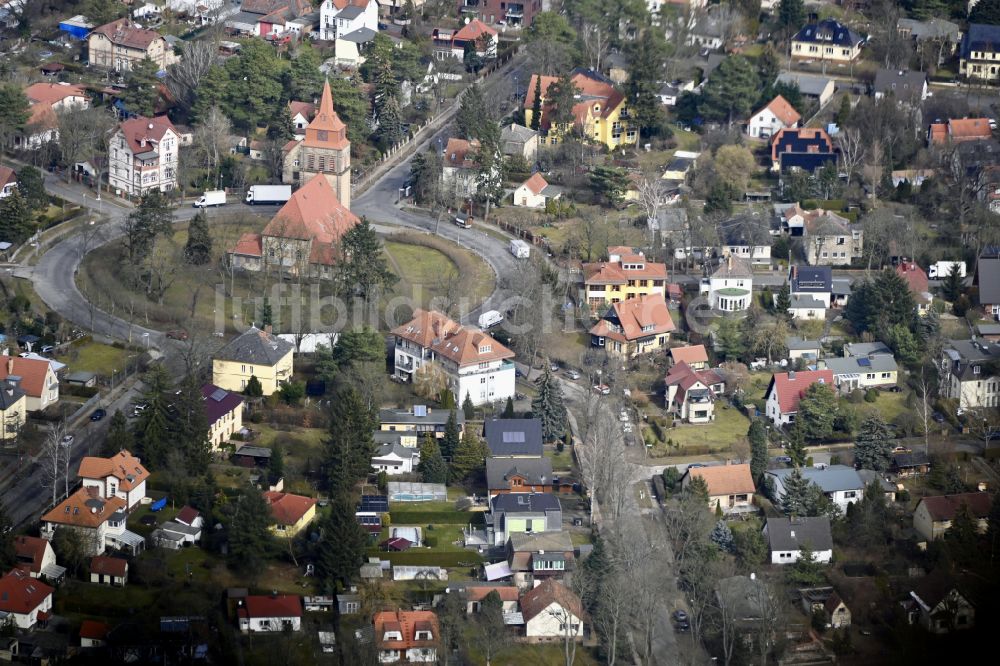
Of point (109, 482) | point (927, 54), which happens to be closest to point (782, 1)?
point (927, 54)

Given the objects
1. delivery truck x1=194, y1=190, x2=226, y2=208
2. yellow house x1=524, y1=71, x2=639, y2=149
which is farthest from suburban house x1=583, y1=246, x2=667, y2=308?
delivery truck x1=194, y1=190, x2=226, y2=208

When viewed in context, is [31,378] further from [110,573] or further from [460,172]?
[460,172]

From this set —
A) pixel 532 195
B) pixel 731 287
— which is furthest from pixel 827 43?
pixel 731 287

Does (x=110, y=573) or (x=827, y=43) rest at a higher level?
(x=827, y=43)

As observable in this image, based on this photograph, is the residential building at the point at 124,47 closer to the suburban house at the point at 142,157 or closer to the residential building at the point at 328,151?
the suburban house at the point at 142,157

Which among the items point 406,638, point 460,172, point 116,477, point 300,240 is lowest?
point 460,172

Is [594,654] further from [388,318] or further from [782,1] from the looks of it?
[782,1]
